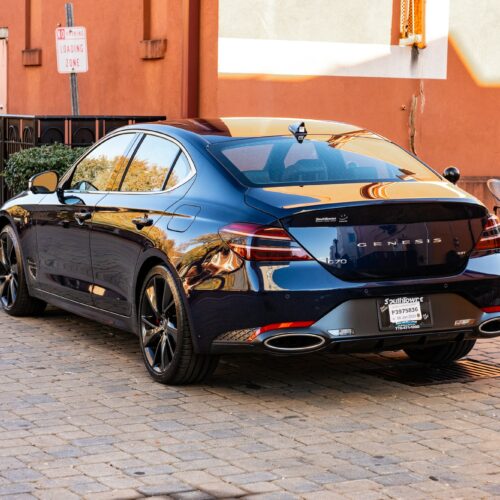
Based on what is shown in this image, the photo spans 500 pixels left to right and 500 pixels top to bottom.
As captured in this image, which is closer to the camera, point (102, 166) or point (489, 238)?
point (489, 238)

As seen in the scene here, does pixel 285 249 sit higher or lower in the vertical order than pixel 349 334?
higher

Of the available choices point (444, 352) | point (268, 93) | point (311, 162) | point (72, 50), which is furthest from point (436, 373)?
point (72, 50)

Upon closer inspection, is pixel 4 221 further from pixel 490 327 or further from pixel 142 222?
pixel 490 327

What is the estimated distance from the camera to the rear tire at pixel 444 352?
27.3 ft

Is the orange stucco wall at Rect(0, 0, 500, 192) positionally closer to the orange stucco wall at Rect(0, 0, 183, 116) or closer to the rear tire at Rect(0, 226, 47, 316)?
the orange stucco wall at Rect(0, 0, 183, 116)

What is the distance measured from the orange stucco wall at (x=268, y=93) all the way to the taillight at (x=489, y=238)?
802 cm

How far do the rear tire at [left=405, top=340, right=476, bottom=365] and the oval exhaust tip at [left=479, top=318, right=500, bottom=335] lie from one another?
64 cm

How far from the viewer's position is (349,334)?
7.08m

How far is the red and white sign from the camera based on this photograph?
15.0 metres

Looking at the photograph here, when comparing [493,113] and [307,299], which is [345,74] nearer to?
[493,113]

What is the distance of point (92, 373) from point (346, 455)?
248cm

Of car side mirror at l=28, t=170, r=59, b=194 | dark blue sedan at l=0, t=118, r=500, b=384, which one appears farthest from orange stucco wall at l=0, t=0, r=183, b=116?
dark blue sedan at l=0, t=118, r=500, b=384

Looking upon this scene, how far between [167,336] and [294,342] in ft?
3.13

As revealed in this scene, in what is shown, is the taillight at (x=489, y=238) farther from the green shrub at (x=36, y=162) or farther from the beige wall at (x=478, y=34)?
the beige wall at (x=478, y=34)
